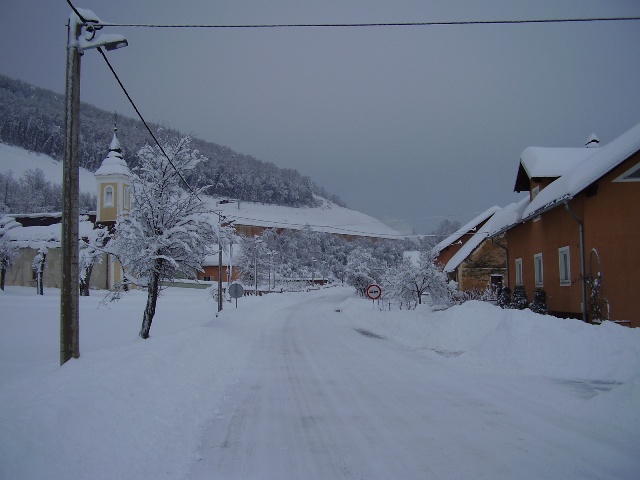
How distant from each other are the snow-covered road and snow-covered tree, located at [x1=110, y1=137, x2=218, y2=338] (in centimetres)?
641

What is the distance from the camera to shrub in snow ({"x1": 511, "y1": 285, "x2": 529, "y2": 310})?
69.2 feet

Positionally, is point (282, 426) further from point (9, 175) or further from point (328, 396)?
point (9, 175)

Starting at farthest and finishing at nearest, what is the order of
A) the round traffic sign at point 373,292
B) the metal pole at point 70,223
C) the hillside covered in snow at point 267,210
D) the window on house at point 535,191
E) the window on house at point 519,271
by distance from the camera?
the hillside covered in snow at point 267,210 → the round traffic sign at point 373,292 → the window on house at point 519,271 → the window on house at point 535,191 → the metal pole at point 70,223

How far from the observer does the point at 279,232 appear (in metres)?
111

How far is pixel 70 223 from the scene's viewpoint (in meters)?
8.15

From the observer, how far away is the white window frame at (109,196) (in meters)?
56.8

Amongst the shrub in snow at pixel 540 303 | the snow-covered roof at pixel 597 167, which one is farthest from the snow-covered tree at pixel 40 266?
the snow-covered roof at pixel 597 167

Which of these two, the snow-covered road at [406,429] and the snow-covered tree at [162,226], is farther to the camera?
the snow-covered tree at [162,226]

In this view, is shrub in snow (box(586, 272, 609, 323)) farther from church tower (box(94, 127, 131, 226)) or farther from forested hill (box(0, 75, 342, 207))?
forested hill (box(0, 75, 342, 207))

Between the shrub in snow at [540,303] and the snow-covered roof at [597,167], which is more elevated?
the snow-covered roof at [597,167]

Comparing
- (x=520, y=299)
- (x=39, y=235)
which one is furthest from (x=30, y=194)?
(x=520, y=299)

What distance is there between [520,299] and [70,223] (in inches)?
742

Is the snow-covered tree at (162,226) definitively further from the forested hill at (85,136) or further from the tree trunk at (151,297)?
the forested hill at (85,136)

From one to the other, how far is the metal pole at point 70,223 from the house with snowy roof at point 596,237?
46.3 feet
